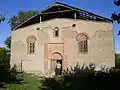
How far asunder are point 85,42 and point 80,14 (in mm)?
3576

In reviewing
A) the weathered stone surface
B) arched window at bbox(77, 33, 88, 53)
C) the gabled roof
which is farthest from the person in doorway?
the gabled roof

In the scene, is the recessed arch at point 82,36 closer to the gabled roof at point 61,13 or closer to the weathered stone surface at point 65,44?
the weathered stone surface at point 65,44

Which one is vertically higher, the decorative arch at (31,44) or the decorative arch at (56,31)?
the decorative arch at (56,31)

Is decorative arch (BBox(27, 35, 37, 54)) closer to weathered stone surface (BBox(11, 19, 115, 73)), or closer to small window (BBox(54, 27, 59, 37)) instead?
weathered stone surface (BBox(11, 19, 115, 73))

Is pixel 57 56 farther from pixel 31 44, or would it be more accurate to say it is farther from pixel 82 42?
pixel 31 44

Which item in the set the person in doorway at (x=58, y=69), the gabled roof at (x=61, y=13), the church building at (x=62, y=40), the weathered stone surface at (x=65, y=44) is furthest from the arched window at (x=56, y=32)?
the person in doorway at (x=58, y=69)

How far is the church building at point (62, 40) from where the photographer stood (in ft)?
93.4

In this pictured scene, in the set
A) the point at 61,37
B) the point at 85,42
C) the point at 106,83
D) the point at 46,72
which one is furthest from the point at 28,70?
the point at 106,83

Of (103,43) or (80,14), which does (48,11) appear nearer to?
(80,14)

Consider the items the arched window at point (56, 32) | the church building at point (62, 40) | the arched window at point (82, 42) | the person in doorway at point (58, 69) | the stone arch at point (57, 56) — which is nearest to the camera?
the church building at point (62, 40)

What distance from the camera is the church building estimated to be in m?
28.5

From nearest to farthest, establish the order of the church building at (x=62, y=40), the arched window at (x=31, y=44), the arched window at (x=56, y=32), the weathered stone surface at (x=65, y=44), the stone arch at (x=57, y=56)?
the weathered stone surface at (x=65, y=44) → the church building at (x=62, y=40) → the stone arch at (x=57, y=56) → the arched window at (x=56, y=32) → the arched window at (x=31, y=44)

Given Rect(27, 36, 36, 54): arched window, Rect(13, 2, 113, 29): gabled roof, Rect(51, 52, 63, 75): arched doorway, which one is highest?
Rect(13, 2, 113, 29): gabled roof

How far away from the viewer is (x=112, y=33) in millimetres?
28312
